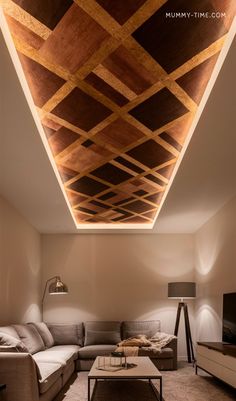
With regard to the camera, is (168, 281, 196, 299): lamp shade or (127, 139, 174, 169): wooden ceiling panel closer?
(127, 139, 174, 169): wooden ceiling panel

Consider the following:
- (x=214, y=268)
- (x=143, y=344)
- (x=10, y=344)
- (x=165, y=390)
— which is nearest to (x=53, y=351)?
(x=143, y=344)

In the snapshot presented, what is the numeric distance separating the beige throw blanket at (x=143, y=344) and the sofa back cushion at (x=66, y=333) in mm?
913

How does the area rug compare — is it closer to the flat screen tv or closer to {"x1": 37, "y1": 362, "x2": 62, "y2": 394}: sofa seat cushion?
{"x1": 37, "y1": 362, "x2": 62, "y2": 394}: sofa seat cushion

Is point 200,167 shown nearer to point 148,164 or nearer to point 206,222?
point 148,164

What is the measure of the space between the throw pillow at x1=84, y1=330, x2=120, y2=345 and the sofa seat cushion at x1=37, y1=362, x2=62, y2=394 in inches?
95.0

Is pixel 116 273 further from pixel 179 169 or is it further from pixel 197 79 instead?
pixel 197 79

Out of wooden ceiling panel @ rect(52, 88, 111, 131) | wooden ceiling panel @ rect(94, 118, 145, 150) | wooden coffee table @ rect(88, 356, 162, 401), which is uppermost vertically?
wooden ceiling panel @ rect(52, 88, 111, 131)

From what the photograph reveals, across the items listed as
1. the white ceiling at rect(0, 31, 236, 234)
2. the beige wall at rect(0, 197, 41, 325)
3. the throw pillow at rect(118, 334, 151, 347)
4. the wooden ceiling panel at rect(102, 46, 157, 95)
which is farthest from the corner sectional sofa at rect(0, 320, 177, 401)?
the wooden ceiling panel at rect(102, 46, 157, 95)

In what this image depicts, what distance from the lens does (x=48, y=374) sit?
13.2 ft

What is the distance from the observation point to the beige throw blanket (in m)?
6.32

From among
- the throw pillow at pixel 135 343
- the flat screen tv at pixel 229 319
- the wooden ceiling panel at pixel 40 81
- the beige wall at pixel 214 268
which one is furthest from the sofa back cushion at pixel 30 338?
the wooden ceiling panel at pixel 40 81

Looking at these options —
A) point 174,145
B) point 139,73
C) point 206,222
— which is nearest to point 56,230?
point 206,222

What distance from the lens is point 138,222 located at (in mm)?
7781

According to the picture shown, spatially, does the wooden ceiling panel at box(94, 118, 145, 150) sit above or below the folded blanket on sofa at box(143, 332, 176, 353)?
above
